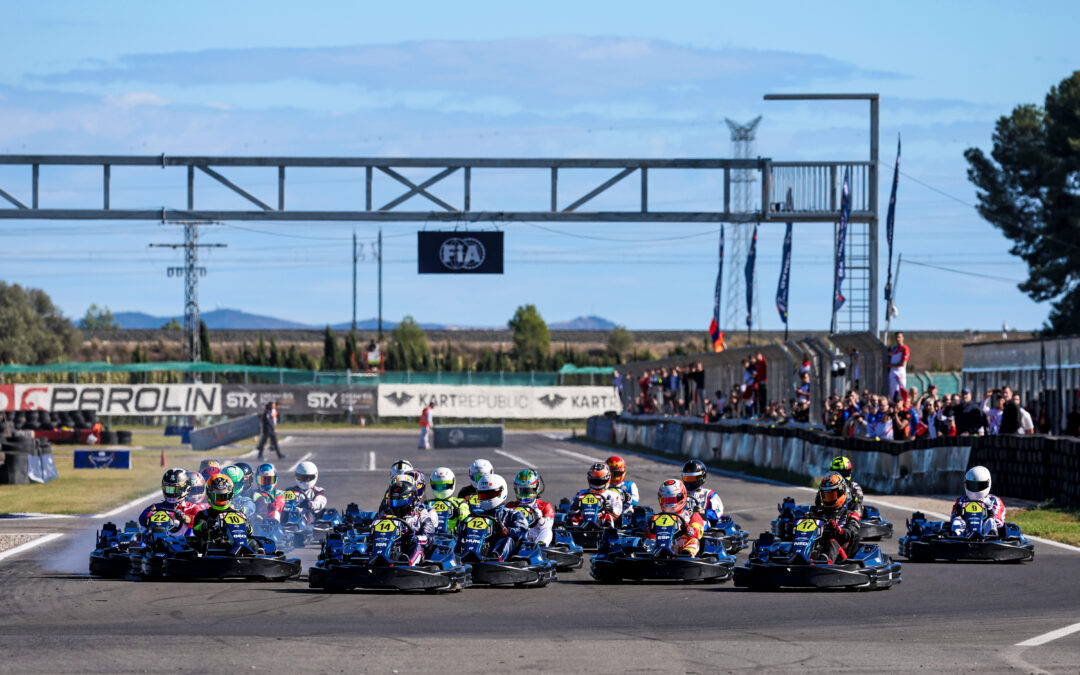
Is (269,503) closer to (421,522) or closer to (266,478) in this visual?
(266,478)

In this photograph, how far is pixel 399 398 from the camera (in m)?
71.4

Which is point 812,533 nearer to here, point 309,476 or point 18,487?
point 309,476

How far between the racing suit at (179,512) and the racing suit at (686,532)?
4.64 metres

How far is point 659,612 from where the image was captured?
43.8ft

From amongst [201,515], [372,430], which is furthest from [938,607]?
[372,430]

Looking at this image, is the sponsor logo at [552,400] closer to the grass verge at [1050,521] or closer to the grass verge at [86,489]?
the grass verge at [86,489]

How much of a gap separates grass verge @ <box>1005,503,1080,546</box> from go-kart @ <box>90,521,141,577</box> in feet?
35.9

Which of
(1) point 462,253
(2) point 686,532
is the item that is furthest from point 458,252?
(2) point 686,532

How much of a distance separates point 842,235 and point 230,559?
20.8m

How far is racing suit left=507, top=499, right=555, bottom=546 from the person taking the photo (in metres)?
16.0

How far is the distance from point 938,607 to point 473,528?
447 centimetres

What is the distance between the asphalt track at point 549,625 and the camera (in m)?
10.5

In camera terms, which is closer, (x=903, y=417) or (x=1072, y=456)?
(x=1072, y=456)

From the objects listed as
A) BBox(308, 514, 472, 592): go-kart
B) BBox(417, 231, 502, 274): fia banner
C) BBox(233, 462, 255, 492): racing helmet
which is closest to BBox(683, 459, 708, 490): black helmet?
BBox(308, 514, 472, 592): go-kart
